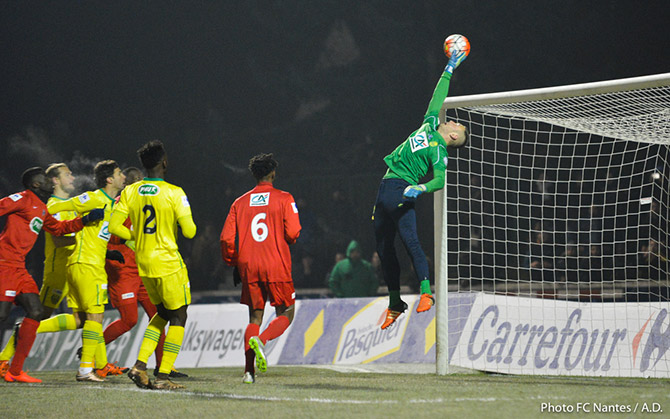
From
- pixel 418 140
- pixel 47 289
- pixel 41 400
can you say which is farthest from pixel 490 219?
pixel 41 400

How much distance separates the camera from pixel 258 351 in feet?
16.7

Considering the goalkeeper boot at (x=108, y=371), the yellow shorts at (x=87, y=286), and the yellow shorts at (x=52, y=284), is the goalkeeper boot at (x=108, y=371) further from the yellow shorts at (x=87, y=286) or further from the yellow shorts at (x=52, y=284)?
the yellow shorts at (x=52, y=284)

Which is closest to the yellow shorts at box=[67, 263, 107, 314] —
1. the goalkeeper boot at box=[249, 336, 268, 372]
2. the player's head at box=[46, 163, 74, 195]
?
the player's head at box=[46, 163, 74, 195]

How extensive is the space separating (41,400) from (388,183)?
3.07m

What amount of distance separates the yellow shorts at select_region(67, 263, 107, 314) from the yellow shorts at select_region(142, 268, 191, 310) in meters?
1.43

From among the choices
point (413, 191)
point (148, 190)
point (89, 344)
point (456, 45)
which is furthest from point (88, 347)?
point (456, 45)

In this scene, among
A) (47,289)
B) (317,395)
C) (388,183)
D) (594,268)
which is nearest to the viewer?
(317,395)

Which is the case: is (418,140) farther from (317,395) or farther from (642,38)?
(642,38)

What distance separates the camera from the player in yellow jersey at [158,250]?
4.98 meters

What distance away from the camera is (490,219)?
12.2 m

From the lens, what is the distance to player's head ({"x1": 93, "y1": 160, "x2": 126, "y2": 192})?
253 inches

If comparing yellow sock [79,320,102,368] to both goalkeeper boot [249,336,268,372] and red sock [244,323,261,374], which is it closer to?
red sock [244,323,261,374]

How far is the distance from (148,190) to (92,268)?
1604 millimetres

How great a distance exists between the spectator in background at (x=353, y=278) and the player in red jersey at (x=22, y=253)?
5.12 meters
